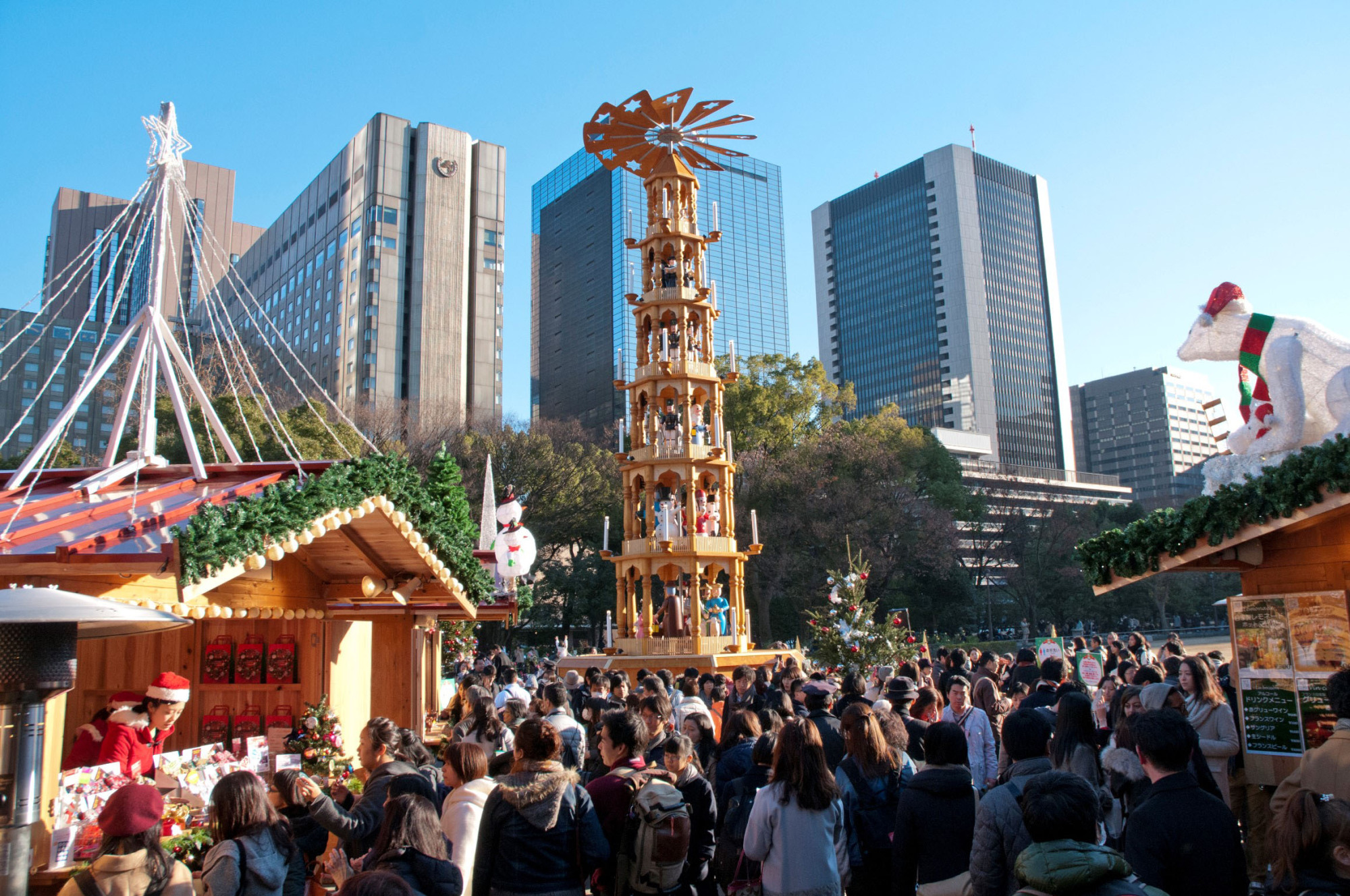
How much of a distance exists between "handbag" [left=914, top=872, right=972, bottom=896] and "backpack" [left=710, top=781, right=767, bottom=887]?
2.09 ft

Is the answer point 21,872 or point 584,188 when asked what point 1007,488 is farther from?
point 584,188

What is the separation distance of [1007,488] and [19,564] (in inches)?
2152

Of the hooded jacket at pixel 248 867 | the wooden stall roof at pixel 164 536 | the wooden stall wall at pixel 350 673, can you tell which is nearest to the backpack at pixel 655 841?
the hooded jacket at pixel 248 867

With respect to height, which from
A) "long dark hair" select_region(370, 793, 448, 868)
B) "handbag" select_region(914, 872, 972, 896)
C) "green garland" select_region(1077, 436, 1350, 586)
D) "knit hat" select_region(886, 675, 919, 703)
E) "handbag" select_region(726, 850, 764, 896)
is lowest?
"handbag" select_region(726, 850, 764, 896)

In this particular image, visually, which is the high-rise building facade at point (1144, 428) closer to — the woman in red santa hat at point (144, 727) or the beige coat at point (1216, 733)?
the beige coat at point (1216, 733)

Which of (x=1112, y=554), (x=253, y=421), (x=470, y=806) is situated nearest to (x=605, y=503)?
(x=253, y=421)

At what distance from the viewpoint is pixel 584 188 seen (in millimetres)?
106625

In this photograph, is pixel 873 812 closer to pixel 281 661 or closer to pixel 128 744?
pixel 128 744

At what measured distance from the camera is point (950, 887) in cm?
430

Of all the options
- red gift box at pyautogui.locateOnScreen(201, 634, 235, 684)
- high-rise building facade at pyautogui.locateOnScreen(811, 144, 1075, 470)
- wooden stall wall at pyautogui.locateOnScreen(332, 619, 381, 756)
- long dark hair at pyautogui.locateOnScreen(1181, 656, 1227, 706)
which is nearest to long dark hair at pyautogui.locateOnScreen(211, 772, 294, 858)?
wooden stall wall at pyautogui.locateOnScreen(332, 619, 381, 756)

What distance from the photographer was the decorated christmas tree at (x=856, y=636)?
1491 cm

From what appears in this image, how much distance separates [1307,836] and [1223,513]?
4.24 m

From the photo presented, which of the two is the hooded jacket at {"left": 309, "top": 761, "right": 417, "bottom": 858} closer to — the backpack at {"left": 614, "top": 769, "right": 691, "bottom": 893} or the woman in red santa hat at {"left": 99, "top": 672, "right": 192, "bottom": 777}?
the backpack at {"left": 614, "top": 769, "right": 691, "bottom": 893}

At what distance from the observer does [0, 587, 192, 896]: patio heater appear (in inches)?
172
